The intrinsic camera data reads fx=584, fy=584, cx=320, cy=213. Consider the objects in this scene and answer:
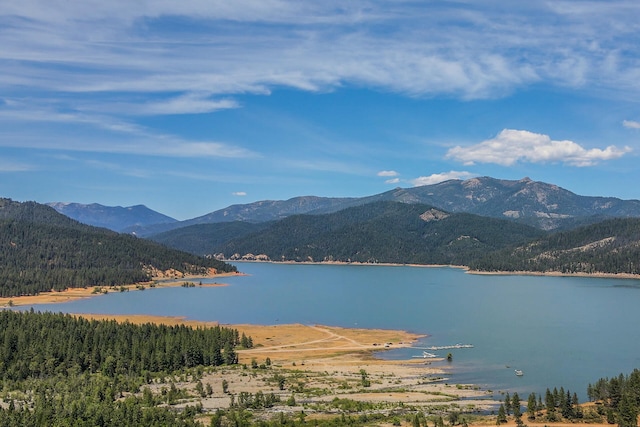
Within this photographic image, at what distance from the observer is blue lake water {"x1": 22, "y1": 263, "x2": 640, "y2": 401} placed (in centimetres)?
7456

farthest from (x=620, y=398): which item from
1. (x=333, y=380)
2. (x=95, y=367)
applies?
(x=95, y=367)

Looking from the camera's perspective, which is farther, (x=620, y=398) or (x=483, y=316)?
(x=483, y=316)

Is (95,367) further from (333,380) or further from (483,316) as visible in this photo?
(483,316)

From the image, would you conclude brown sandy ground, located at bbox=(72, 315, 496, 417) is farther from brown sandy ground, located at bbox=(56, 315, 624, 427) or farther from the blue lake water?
the blue lake water

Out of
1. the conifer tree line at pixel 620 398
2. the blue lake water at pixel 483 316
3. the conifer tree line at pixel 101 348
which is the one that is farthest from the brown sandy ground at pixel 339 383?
the conifer tree line at pixel 101 348

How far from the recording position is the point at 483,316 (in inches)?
4835

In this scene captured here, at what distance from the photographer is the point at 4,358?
240ft

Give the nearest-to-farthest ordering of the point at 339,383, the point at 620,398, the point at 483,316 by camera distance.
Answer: the point at 620,398 → the point at 339,383 → the point at 483,316

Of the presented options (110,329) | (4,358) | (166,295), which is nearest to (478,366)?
(110,329)

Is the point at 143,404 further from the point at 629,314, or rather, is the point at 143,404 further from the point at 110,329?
the point at 629,314

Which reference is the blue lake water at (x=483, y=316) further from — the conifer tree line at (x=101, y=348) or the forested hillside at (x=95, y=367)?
the forested hillside at (x=95, y=367)

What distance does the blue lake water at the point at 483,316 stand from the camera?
74562 mm

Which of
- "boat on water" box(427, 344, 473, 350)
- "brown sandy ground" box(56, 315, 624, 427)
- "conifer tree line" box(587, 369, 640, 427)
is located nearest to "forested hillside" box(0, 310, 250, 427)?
"brown sandy ground" box(56, 315, 624, 427)

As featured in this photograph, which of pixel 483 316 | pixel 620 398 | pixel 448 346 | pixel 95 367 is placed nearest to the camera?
pixel 620 398
